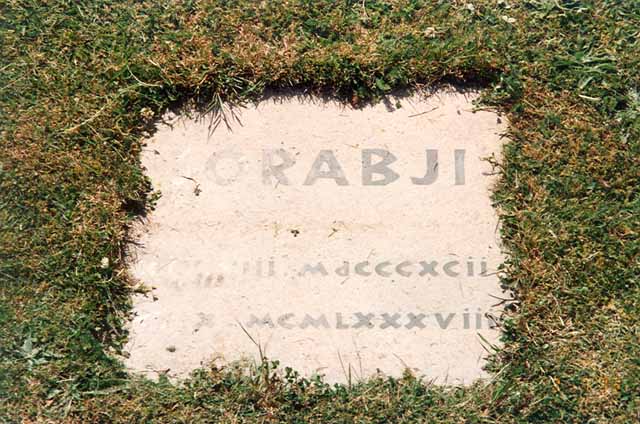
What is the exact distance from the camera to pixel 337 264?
3.64 meters

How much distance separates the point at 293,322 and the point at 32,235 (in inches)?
51.1

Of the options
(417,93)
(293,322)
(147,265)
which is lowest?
(293,322)

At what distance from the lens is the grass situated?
3508mm

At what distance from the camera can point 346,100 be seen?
3.79m

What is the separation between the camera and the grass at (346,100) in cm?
351

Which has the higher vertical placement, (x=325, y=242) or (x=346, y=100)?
(x=346, y=100)

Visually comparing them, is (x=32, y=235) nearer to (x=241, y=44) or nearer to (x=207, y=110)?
(x=207, y=110)

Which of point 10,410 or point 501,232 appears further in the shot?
point 501,232

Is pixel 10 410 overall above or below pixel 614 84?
below

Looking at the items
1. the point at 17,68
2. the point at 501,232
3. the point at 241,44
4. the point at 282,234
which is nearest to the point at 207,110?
the point at 241,44

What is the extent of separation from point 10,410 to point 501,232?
2434 mm

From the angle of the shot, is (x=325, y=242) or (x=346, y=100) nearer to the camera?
(x=325, y=242)

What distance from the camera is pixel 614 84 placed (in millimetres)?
3756

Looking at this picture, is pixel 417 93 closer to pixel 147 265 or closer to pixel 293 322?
pixel 293 322
